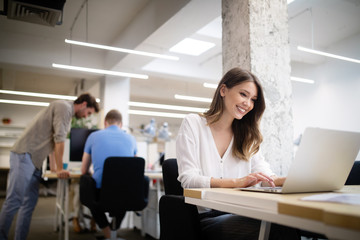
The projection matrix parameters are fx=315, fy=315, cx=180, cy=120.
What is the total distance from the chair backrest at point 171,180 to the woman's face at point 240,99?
402mm

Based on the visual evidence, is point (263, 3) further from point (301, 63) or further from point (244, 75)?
point (301, 63)

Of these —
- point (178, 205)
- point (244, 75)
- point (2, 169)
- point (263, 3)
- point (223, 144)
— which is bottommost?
point (2, 169)

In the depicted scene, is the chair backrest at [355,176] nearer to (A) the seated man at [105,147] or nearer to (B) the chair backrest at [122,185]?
(B) the chair backrest at [122,185]

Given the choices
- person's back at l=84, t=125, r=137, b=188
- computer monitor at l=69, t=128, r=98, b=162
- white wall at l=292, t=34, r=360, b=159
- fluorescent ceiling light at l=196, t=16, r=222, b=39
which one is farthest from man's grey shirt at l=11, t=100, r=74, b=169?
white wall at l=292, t=34, r=360, b=159

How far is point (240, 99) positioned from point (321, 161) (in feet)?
2.14

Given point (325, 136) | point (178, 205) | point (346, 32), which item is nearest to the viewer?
point (325, 136)

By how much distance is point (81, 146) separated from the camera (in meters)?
3.81

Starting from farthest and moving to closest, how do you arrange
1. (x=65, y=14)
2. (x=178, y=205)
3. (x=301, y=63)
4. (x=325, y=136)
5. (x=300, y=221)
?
(x=301, y=63)
(x=65, y=14)
(x=178, y=205)
(x=325, y=136)
(x=300, y=221)

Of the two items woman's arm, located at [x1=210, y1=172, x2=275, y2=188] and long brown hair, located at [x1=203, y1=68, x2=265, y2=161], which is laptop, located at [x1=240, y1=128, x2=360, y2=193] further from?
long brown hair, located at [x1=203, y1=68, x2=265, y2=161]

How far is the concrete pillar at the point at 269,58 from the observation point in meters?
2.24

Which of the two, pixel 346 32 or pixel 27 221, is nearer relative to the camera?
pixel 27 221

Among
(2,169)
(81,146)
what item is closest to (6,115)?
(2,169)

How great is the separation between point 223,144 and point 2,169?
10.4 m

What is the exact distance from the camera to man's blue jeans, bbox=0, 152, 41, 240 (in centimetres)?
265
